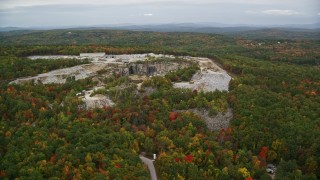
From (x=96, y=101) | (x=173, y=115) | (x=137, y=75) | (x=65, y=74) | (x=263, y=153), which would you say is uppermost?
(x=65, y=74)

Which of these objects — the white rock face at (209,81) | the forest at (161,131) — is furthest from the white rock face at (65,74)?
the white rock face at (209,81)

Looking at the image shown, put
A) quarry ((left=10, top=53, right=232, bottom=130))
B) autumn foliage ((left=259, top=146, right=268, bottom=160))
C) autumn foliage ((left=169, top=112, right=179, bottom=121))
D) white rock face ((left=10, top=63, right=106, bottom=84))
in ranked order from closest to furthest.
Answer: autumn foliage ((left=259, top=146, right=268, bottom=160)), autumn foliage ((left=169, top=112, right=179, bottom=121)), quarry ((left=10, top=53, right=232, bottom=130)), white rock face ((left=10, top=63, right=106, bottom=84))

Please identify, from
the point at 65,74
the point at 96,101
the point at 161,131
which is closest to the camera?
the point at 161,131

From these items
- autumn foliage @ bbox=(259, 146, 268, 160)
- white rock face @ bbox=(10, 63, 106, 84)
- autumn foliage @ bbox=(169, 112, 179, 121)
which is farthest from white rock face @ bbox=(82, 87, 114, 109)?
autumn foliage @ bbox=(259, 146, 268, 160)

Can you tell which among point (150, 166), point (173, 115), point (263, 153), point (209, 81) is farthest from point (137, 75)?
point (263, 153)

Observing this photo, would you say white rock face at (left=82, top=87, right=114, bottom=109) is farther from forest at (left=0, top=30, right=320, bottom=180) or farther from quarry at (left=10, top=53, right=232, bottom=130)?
forest at (left=0, top=30, right=320, bottom=180)

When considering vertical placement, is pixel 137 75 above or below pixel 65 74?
below

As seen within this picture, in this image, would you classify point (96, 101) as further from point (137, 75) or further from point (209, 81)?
point (209, 81)

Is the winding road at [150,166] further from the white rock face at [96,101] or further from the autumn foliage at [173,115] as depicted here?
the white rock face at [96,101]

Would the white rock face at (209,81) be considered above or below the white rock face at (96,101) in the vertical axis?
above

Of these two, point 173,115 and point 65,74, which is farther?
point 65,74
